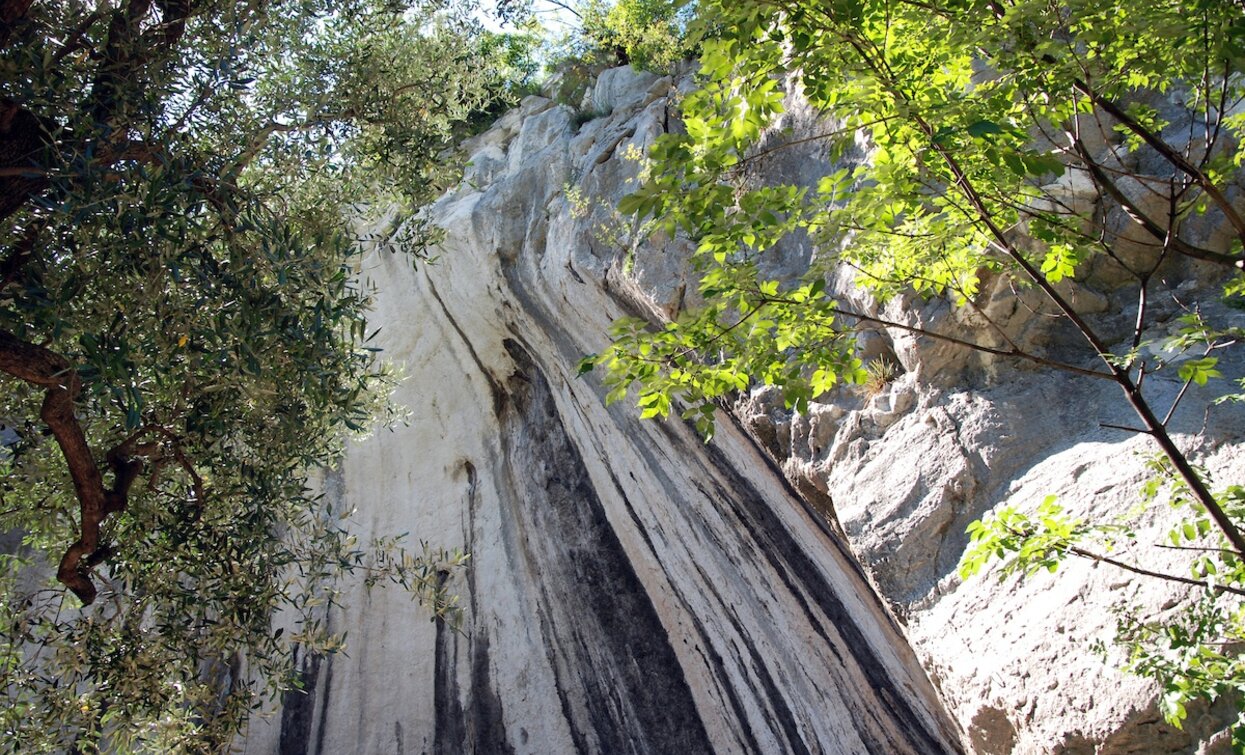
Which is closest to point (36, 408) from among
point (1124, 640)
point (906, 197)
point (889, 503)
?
point (906, 197)

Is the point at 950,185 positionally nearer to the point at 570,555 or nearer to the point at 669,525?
the point at 669,525

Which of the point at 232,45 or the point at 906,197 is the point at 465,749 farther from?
the point at 906,197

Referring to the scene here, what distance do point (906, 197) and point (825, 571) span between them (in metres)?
4.88

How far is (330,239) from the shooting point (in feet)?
17.3

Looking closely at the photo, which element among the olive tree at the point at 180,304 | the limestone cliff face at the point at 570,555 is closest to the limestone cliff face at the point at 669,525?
the limestone cliff face at the point at 570,555

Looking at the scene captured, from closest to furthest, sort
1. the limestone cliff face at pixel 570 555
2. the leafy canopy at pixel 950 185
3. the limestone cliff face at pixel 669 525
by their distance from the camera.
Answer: the leafy canopy at pixel 950 185
the limestone cliff face at pixel 669 525
the limestone cliff face at pixel 570 555

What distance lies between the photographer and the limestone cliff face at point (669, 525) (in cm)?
513

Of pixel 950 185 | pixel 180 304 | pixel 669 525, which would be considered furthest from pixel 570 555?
pixel 950 185

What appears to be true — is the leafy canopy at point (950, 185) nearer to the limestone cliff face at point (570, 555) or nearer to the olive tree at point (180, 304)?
the olive tree at point (180, 304)

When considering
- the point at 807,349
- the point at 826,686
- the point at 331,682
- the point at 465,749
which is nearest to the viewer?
the point at 807,349

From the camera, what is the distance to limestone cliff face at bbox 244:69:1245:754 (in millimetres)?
5133

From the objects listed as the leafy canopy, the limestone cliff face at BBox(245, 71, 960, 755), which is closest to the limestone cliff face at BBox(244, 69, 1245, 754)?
the limestone cliff face at BBox(245, 71, 960, 755)

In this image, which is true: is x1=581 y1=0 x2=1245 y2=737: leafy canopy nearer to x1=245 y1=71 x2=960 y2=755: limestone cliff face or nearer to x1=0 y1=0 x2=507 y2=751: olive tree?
x1=0 y1=0 x2=507 y2=751: olive tree

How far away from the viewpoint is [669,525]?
8.77 metres
